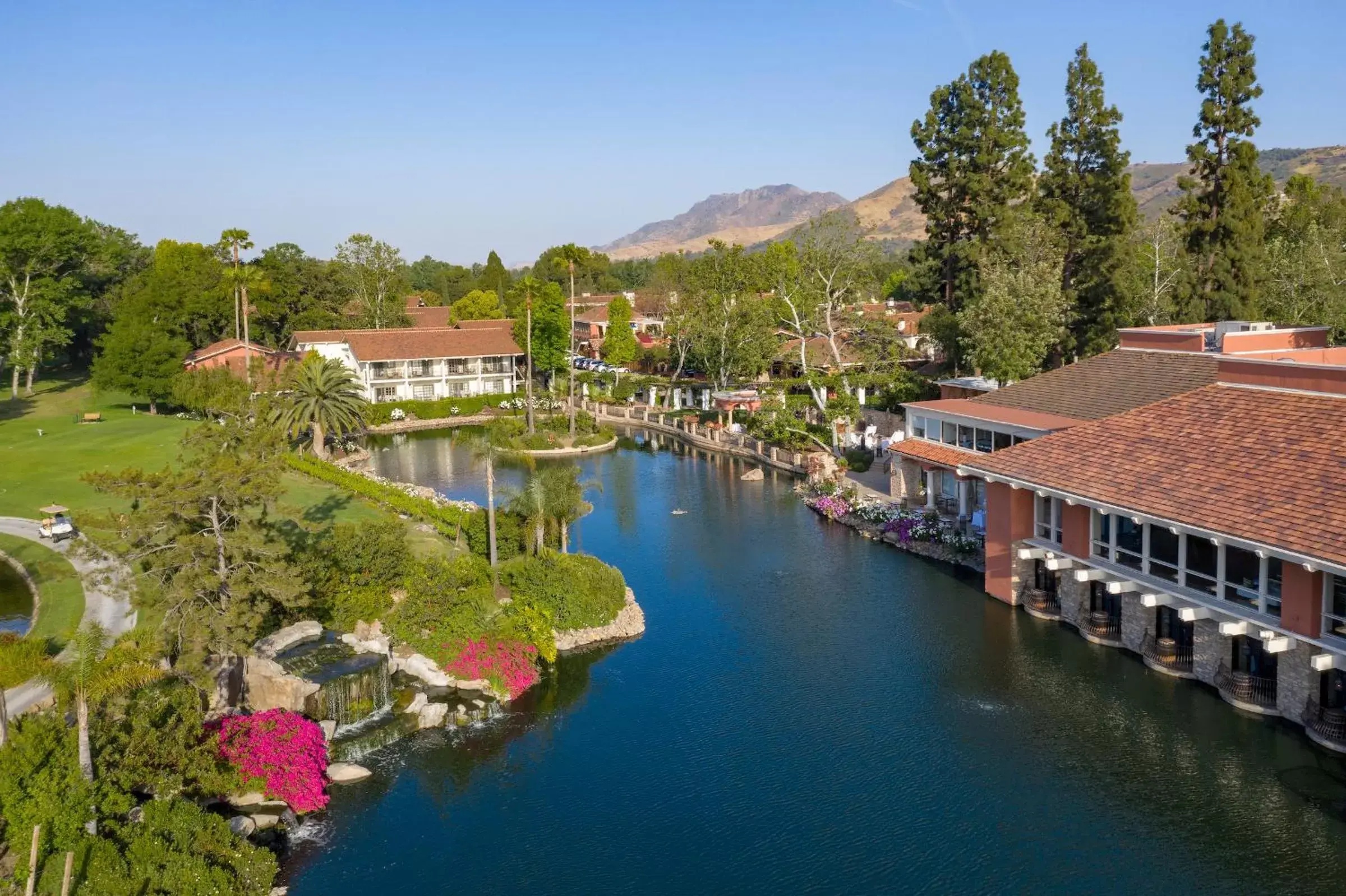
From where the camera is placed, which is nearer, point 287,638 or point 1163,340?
point 287,638

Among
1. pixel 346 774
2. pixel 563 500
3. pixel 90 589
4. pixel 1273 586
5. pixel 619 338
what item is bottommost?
pixel 346 774

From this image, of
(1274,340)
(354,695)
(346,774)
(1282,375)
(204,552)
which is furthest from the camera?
(1274,340)

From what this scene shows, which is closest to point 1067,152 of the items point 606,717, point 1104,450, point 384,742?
point 1104,450

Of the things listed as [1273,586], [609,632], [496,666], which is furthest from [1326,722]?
[496,666]

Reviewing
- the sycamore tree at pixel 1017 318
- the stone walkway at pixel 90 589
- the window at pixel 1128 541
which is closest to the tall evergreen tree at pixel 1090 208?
the sycamore tree at pixel 1017 318

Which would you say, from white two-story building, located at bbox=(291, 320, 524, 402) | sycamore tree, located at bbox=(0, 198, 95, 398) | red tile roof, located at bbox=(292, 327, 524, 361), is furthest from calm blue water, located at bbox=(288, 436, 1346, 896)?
sycamore tree, located at bbox=(0, 198, 95, 398)

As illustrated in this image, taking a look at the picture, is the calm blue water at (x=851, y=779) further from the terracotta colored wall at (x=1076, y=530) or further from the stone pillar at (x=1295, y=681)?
the terracotta colored wall at (x=1076, y=530)

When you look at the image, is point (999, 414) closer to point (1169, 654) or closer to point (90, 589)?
point (1169, 654)
